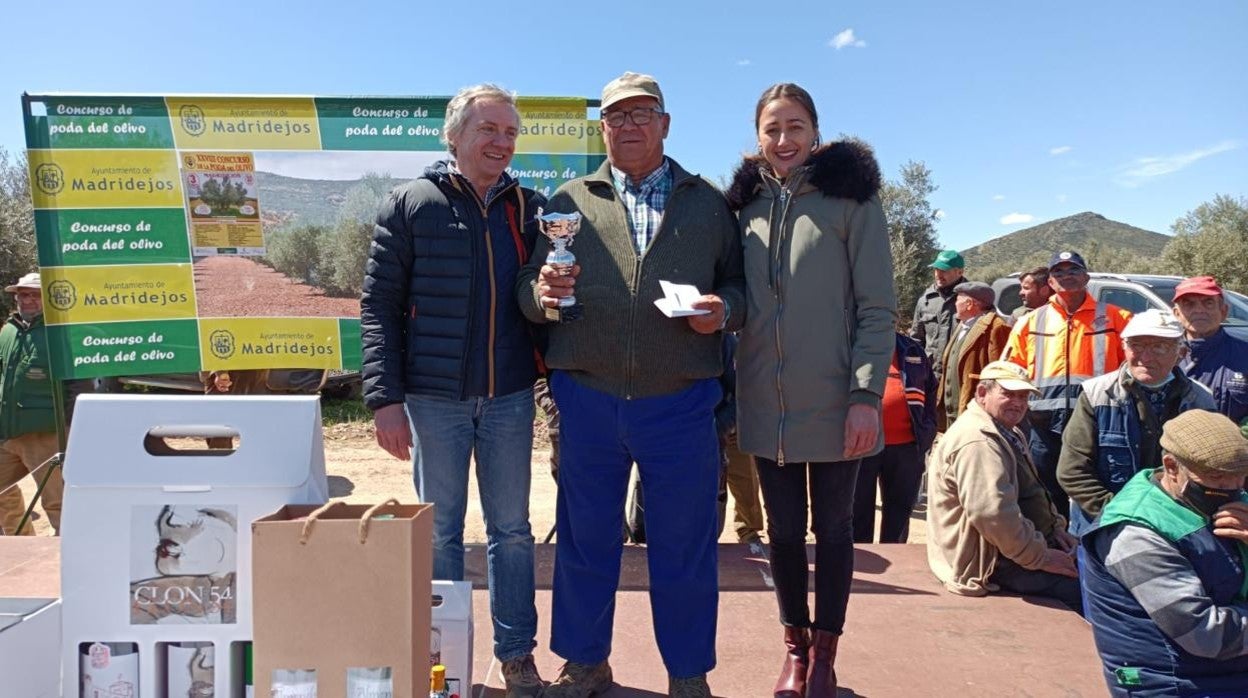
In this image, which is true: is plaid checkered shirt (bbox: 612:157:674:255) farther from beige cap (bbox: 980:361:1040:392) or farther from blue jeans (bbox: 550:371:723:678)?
beige cap (bbox: 980:361:1040:392)

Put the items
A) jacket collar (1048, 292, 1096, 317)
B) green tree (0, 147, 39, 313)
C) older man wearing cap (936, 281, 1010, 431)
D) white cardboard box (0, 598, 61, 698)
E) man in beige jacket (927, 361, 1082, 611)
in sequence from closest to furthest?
1. white cardboard box (0, 598, 61, 698)
2. man in beige jacket (927, 361, 1082, 611)
3. jacket collar (1048, 292, 1096, 317)
4. older man wearing cap (936, 281, 1010, 431)
5. green tree (0, 147, 39, 313)

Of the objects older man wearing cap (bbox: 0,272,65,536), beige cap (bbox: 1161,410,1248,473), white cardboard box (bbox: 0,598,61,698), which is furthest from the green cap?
older man wearing cap (bbox: 0,272,65,536)

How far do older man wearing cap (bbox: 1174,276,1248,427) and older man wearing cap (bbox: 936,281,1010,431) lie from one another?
1.33m

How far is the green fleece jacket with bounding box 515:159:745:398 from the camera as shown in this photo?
2441mm

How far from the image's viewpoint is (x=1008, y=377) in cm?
383

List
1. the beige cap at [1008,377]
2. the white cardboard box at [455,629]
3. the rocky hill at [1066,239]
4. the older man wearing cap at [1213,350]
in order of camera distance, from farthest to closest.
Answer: the rocky hill at [1066,239], the older man wearing cap at [1213,350], the beige cap at [1008,377], the white cardboard box at [455,629]

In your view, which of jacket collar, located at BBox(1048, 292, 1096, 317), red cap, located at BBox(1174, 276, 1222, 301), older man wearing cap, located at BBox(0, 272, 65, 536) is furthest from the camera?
older man wearing cap, located at BBox(0, 272, 65, 536)

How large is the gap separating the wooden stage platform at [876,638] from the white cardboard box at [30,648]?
1327 mm

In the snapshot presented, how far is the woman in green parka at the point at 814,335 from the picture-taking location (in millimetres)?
2477

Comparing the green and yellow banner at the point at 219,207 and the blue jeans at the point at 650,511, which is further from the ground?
the green and yellow banner at the point at 219,207

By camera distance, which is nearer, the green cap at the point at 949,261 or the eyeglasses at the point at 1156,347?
the eyeglasses at the point at 1156,347

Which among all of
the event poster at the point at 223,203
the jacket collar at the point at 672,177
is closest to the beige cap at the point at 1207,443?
the jacket collar at the point at 672,177

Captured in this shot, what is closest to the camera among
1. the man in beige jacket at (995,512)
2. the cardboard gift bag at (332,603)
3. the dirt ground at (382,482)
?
the cardboard gift bag at (332,603)

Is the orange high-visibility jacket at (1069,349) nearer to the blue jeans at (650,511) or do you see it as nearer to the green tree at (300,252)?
the blue jeans at (650,511)
